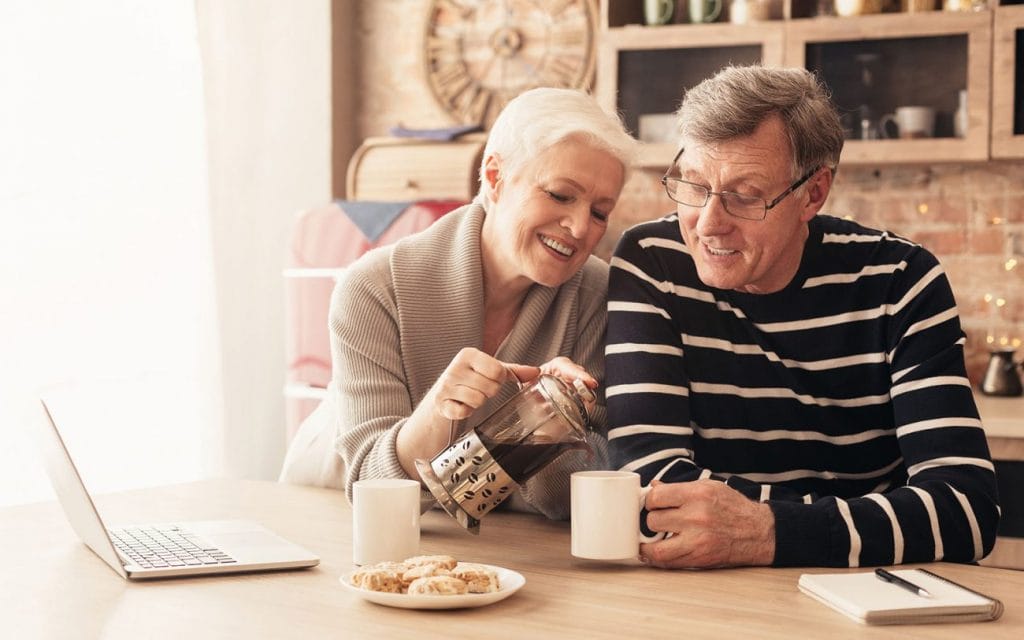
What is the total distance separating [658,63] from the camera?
138 inches

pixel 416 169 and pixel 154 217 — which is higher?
pixel 416 169

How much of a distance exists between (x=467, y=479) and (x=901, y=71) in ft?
7.76

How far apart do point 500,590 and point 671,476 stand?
0.42m

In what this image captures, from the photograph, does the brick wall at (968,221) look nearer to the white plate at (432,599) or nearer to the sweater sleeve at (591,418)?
the sweater sleeve at (591,418)

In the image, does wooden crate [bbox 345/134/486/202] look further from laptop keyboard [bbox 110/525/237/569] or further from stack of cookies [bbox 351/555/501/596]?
stack of cookies [bbox 351/555/501/596]

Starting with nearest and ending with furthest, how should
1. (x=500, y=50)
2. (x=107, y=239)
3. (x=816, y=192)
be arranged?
(x=816, y=192)
(x=107, y=239)
(x=500, y=50)

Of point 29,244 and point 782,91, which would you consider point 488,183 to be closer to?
point 782,91

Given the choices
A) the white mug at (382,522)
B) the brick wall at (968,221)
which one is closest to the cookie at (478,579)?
the white mug at (382,522)

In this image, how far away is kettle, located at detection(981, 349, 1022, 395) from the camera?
10.5ft

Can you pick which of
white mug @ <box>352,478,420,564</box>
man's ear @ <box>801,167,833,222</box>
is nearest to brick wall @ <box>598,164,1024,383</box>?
man's ear @ <box>801,167,833,222</box>

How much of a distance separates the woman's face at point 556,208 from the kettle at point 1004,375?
1816mm

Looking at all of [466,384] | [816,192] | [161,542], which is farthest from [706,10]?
[161,542]

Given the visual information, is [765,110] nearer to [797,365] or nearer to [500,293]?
[797,365]

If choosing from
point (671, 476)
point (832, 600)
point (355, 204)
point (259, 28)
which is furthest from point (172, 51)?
point (832, 600)
